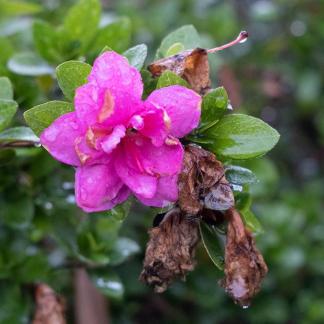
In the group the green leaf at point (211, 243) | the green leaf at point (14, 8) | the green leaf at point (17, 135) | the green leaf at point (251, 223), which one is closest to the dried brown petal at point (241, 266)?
the green leaf at point (211, 243)

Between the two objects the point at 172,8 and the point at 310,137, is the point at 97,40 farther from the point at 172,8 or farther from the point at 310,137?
the point at 310,137

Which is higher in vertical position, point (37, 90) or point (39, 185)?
point (37, 90)

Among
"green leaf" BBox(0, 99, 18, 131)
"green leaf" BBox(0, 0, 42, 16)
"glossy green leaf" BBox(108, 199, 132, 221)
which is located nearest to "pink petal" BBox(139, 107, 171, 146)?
"glossy green leaf" BBox(108, 199, 132, 221)

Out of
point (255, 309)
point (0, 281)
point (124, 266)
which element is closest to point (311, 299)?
point (255, 309)

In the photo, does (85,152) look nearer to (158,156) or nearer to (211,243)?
(158,156)

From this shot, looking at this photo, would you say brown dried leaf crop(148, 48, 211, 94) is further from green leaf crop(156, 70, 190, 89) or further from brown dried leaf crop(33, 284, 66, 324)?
brown dried leaf crop(33, 284, 66, 324)

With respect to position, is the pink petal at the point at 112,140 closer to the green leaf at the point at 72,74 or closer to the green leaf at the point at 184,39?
the green leaf at the point at 72,74

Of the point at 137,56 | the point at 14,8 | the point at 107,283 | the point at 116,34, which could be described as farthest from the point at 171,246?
the point at 14,8
